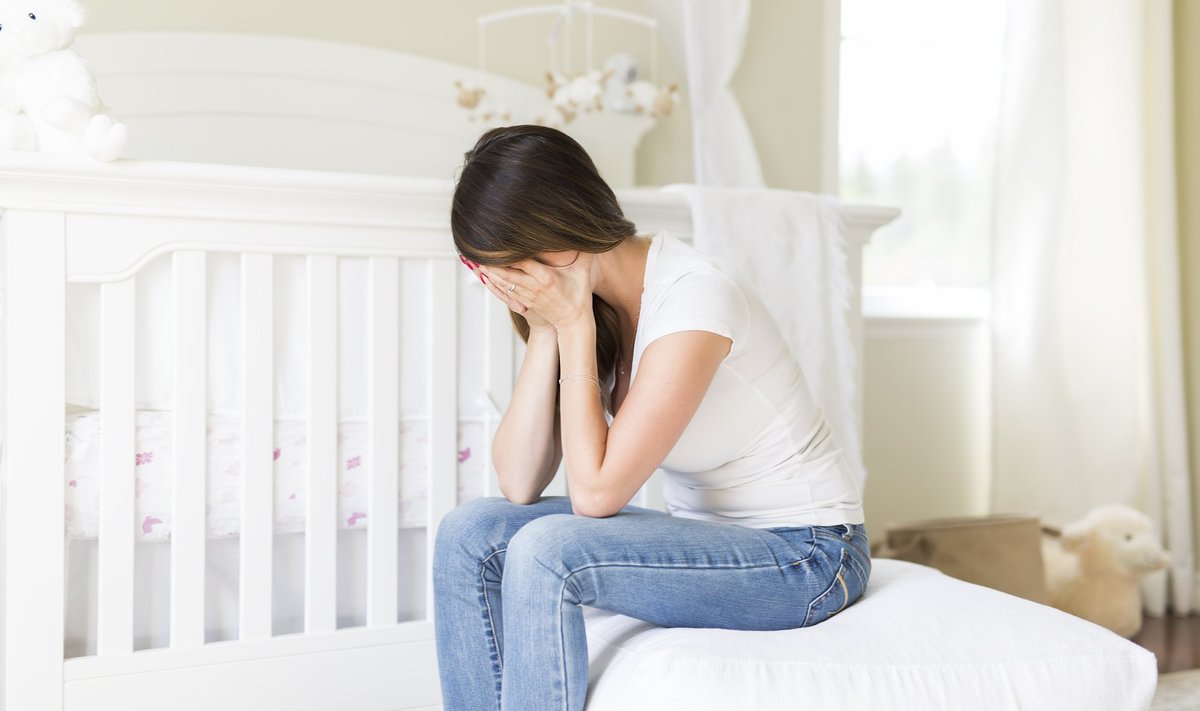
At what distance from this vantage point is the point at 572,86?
2340mm

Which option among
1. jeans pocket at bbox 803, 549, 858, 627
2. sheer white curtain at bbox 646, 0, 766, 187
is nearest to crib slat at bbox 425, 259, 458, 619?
jeans pocket at bbox 803, 549, 858, 627

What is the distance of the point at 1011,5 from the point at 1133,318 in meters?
0.85

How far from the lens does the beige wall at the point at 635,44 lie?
237cm

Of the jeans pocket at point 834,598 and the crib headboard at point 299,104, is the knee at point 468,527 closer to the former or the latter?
the jeans pocket at point 834,598

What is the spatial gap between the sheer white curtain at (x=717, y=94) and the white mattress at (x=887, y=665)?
1.20 m

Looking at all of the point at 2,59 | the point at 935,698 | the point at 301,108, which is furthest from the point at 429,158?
the point at 935,698

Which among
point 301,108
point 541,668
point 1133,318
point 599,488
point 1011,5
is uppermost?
point 1011,5

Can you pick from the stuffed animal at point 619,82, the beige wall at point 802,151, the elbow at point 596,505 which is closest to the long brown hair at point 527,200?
the elbow at point 596,505

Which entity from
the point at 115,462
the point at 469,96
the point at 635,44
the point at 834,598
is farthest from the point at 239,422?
the point at 635,44

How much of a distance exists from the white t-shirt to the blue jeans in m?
0.03

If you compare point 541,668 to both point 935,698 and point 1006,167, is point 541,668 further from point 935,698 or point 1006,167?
point 1006,167

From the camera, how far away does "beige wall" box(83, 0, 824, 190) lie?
7.77 ft

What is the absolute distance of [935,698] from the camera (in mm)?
931

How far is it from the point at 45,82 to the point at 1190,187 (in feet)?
8.25
